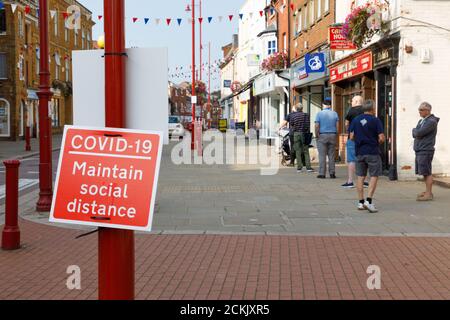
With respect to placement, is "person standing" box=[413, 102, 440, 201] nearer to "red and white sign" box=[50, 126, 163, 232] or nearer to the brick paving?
the brick paving

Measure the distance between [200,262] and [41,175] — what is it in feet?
14.5

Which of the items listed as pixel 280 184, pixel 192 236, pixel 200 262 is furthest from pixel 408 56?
pixel 200 262

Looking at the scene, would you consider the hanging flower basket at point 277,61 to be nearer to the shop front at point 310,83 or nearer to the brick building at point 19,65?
the shop front at point 310,83

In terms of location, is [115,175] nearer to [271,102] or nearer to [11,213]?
[11,213]

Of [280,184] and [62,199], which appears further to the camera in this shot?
[280,184]

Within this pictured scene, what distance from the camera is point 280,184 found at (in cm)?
1284

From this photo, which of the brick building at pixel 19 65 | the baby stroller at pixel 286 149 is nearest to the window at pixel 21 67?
the brick building at pixel 19 65

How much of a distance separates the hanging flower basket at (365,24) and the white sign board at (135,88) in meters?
10.7

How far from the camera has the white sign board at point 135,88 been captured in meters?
3.14

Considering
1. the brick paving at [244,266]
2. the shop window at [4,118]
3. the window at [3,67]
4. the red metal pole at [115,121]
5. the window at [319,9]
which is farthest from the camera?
the shop window at [4,118]

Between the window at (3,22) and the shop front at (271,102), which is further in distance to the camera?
the window at (3,22)

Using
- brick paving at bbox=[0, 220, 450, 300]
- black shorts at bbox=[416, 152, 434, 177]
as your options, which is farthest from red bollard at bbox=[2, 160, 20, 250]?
black shorts at bbox=[416, 152, 434, 177]

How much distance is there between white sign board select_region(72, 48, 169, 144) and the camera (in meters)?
3.14
